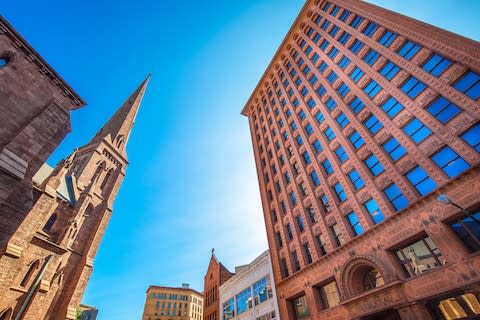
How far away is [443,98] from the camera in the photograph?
16.7 metres

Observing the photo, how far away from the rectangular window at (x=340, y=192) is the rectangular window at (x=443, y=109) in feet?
29.1

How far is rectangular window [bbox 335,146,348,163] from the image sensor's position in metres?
22.7

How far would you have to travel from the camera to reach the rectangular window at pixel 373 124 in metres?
20.7

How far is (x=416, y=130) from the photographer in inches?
693

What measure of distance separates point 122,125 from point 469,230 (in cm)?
5074

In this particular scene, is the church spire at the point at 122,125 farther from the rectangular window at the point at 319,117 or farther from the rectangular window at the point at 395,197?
the rectangular window at the point at 395,197

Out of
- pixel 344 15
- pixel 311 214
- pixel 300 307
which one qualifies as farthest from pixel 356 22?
pixel 300 307

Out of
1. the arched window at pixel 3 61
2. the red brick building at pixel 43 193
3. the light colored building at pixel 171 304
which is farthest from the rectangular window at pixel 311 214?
the light colored building at pixel 171 304

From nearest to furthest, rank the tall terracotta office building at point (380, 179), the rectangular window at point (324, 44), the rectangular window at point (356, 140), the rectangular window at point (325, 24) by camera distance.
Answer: the tall terracotta office building at point (380, 179) < the rectangular window at point (356, 140) < the rectangular window at point (324, 44) < the rectangular window at point (325, 24)

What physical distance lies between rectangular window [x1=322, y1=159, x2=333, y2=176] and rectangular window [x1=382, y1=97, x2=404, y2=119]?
6874mm

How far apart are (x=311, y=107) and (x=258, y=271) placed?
21.2 meters

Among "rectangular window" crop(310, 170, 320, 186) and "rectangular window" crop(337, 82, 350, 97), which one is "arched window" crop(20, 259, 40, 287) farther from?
"rectangular window" crop(337, 82, 350, 97)

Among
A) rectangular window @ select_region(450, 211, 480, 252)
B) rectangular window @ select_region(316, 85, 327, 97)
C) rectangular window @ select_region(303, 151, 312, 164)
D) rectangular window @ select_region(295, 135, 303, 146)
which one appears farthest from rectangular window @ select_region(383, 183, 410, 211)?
rectangular window @ select_region(316, 85, 327, 97)

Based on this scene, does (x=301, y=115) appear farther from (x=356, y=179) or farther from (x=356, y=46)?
(x=356, y=179)
